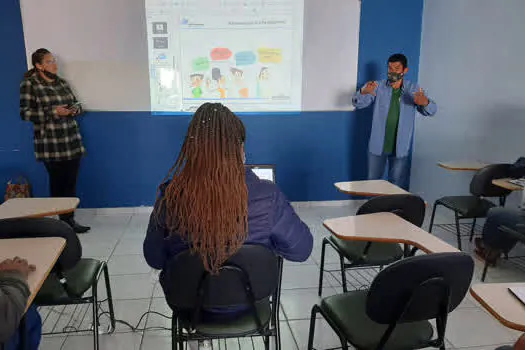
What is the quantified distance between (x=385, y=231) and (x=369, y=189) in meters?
0.86

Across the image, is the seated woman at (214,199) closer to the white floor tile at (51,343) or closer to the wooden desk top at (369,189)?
the white floor tile at (51,343)

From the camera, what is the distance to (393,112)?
3.99m

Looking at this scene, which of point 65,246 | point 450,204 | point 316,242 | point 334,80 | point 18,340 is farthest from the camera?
point 334,80

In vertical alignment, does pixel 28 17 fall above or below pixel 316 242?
above

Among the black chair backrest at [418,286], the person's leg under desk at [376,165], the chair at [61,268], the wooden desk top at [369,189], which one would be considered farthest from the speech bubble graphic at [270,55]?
the black chair backrest at [418,286]

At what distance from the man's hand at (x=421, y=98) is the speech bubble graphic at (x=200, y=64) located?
2.08 m

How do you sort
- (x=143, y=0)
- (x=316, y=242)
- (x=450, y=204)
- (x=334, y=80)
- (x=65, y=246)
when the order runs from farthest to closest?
(x=334, y=80) < (x=143, y=0) < (x=316, y=242) < (x=450, y=204) < (x=65, y=246)

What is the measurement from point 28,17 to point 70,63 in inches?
21.4

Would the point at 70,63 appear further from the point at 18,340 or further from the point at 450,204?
the point at 450,204

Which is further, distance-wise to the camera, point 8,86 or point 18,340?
point 8,86

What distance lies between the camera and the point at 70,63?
395cm

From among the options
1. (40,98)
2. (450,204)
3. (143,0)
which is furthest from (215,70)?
(450,204)

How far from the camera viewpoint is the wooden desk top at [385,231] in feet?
5.99

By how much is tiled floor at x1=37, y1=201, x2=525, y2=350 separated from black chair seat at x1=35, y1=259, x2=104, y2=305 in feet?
1.44
